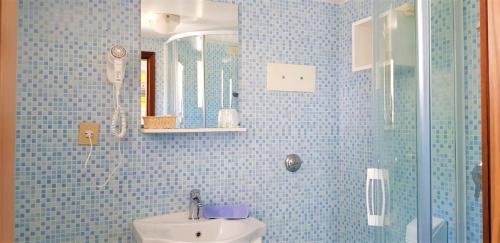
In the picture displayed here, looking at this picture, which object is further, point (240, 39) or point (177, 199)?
point (240, 39)

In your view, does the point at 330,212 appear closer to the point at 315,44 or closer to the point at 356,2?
the point at 315,44

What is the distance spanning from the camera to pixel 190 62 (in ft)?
6.81

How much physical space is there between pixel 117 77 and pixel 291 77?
3.70 feet

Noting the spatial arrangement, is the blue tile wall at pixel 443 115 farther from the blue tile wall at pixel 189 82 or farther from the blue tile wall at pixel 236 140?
the blue tile wall at pixel 189 82

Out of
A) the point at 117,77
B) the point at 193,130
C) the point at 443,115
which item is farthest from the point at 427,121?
the point at 117,77

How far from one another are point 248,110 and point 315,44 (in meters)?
0.71

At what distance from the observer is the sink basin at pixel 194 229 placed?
180cm

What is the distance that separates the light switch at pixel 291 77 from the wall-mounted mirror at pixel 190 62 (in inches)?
9.8

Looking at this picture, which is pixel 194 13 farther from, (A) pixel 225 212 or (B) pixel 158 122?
(A) pixel 225 212

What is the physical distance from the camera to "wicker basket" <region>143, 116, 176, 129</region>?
1.91 m

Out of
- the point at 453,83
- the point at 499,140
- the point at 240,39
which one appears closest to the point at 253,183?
the point at 240,39

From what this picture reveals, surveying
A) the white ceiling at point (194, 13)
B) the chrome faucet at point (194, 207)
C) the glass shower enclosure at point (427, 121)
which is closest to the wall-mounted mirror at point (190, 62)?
the white ceiling at point (194, 13)

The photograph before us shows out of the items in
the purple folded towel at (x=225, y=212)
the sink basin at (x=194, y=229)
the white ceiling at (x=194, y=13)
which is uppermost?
the white ceiling at (x=194, y=13)

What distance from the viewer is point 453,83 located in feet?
3.84
